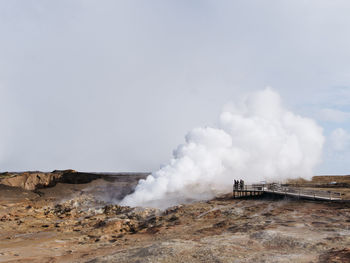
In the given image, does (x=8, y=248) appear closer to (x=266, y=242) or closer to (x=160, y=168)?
(x=266, y=242)

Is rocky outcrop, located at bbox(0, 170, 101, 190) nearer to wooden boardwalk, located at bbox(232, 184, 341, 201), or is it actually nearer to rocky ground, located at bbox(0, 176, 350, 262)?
rocky ground, located at bbox(0, 176, 350, 262)

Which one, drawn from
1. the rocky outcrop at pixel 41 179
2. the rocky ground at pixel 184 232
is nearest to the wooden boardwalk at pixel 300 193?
the rocky ground at pixel 184 232

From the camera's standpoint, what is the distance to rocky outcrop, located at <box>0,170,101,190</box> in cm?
5856

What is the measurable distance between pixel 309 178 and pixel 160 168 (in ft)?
132

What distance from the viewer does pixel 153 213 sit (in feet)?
107

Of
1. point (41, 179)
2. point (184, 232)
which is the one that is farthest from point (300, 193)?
point (41, 179)

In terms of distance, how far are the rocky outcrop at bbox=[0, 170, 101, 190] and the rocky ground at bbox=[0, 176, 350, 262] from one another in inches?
682

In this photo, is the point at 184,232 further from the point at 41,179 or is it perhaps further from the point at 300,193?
the point at 41,179

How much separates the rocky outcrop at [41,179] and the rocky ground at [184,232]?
56.8 ft

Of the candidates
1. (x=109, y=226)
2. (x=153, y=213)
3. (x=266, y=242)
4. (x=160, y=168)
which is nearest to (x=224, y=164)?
(x=160, y=168)

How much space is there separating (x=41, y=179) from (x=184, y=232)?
47.3 metres

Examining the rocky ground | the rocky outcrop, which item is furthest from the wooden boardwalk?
the rocky outcrop

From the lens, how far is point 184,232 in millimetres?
24109

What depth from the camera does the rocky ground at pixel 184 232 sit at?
17031mm
